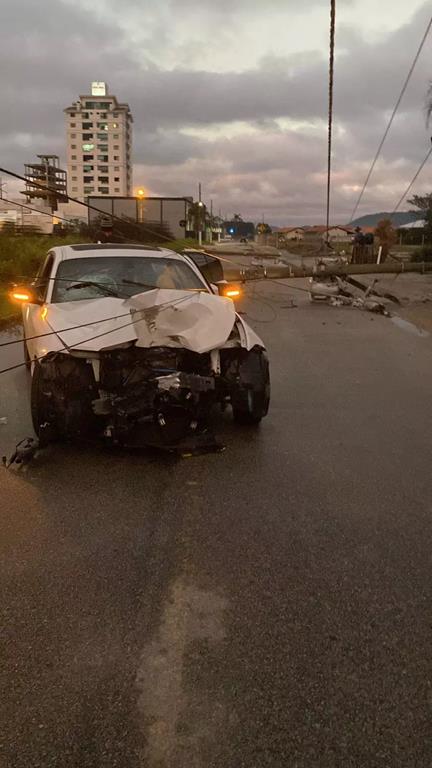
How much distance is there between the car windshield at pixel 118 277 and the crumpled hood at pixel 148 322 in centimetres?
59

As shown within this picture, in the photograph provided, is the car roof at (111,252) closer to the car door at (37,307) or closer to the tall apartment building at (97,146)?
the car door at (37,307)

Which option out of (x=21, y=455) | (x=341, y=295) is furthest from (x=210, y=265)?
(x=21, y=455)

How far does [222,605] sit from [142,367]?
7.92 feet

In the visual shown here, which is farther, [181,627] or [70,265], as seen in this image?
[70,265]

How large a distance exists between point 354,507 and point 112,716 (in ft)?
8.08

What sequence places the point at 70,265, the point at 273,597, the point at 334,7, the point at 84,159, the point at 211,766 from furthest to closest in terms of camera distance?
the point at 84,159
the point at 334,7
the point at 70,265
the point at 273,597
the point at 211,766

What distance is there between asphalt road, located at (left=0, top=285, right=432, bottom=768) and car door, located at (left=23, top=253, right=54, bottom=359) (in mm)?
899

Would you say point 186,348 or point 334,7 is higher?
point 334,7

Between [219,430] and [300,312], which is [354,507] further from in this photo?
[300,312]

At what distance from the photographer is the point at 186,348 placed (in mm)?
5375

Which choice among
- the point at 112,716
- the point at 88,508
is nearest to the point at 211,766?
the point at 112,716

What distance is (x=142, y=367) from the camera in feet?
17.2

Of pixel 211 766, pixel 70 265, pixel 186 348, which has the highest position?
pixel 70 265

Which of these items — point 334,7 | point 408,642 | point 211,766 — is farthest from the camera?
point 334,7
